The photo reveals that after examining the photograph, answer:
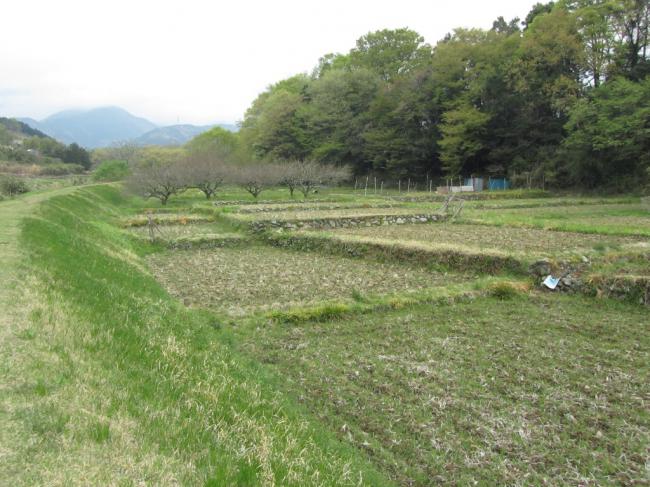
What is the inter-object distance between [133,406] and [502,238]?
17.2 m

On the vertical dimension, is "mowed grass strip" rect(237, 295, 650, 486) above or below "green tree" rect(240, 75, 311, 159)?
below

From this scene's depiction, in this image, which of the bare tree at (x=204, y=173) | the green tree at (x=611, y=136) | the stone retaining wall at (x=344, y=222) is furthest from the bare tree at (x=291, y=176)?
the green tree at (x=611, y=136)

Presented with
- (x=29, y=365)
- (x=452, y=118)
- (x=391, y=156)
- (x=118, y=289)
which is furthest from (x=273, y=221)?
(x=391, y=156)

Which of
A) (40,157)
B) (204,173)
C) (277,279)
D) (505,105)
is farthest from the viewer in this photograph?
(40,157)

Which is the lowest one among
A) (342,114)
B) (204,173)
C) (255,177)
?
(255,177)

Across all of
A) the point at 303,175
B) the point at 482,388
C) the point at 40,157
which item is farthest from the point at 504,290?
the point at 40,157

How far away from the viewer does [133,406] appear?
166 inches

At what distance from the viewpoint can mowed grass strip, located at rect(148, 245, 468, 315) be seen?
11695 mm

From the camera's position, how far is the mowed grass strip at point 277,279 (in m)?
11.7

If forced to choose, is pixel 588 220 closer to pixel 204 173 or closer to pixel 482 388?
pixel 482 388

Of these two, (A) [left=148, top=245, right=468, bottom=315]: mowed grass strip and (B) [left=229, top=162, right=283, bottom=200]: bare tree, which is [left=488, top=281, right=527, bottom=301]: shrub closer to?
(A) [left=148, top=245, right=468, bottom=315]: mowed grass strip

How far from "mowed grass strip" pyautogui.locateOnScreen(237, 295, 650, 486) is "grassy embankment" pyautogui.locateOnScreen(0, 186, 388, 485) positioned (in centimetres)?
69

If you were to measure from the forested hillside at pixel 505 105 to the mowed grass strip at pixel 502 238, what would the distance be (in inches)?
852

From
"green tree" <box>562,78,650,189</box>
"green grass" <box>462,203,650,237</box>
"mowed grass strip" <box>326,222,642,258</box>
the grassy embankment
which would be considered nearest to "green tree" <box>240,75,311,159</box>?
"green tree" <box>562,78,650,189</box>
